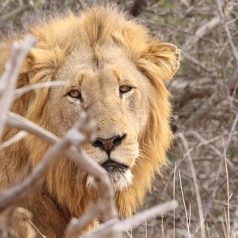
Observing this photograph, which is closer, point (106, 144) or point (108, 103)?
point (106, 144)

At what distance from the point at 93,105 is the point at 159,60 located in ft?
2.72

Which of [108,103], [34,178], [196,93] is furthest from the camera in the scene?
[196,93]

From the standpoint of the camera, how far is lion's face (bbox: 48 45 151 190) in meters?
4.21

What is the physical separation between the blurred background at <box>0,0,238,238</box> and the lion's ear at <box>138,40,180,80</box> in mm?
2905

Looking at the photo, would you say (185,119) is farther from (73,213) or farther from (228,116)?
(73,213)

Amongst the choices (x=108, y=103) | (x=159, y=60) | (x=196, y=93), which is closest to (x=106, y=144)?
(x=108, y=103)

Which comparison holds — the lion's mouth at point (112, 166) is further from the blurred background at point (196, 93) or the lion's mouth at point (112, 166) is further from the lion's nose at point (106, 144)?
the blurred background at point (196, 93)

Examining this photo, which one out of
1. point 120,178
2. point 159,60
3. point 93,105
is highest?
point 159,60

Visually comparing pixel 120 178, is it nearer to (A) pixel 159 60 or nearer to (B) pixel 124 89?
(B) pixel 124 89

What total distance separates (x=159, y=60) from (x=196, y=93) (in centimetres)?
346

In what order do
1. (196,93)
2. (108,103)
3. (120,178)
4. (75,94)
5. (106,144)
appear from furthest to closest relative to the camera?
(196,93) → (75,94) → (108,103) → (120,178) → (106,144)

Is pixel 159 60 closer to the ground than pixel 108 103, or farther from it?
farther from it

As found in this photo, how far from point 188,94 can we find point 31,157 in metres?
4.09

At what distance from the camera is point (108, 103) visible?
4.46 metres
